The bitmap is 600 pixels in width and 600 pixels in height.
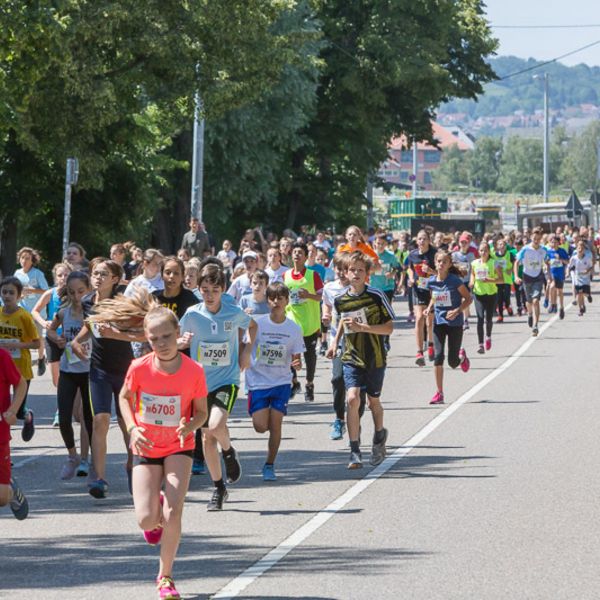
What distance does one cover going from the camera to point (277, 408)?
12.1m

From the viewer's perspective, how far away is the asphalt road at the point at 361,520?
7941 mm

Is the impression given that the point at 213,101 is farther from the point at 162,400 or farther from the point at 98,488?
the point at 162,400

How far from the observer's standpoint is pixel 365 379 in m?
12.6

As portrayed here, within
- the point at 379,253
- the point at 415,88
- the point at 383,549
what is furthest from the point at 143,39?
the point at 415,88

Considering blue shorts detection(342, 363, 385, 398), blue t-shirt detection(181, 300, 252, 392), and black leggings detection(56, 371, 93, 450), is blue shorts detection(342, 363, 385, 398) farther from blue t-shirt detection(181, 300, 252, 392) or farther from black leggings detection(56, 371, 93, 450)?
black leggings detection(56, 371, 93, 450)

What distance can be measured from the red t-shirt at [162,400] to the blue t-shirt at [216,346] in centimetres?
284

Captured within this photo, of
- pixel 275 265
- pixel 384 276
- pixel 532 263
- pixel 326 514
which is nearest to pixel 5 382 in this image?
pixel 326 514

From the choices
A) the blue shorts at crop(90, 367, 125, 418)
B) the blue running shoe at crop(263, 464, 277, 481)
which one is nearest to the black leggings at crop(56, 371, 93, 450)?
the blue shorts at crop(90, 367, 125, 418)

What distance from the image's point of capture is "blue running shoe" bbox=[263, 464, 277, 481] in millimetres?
11734

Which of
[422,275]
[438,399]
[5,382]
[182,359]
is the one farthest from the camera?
[422,275]

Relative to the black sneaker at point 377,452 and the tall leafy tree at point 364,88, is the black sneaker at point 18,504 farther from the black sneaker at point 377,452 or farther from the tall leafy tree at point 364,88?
the tall leafy tree at point 364,88

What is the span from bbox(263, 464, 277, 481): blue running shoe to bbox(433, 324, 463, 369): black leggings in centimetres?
564

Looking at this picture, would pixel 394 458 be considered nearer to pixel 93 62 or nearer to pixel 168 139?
pixel 93 62

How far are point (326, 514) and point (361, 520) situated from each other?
1.19 feet
